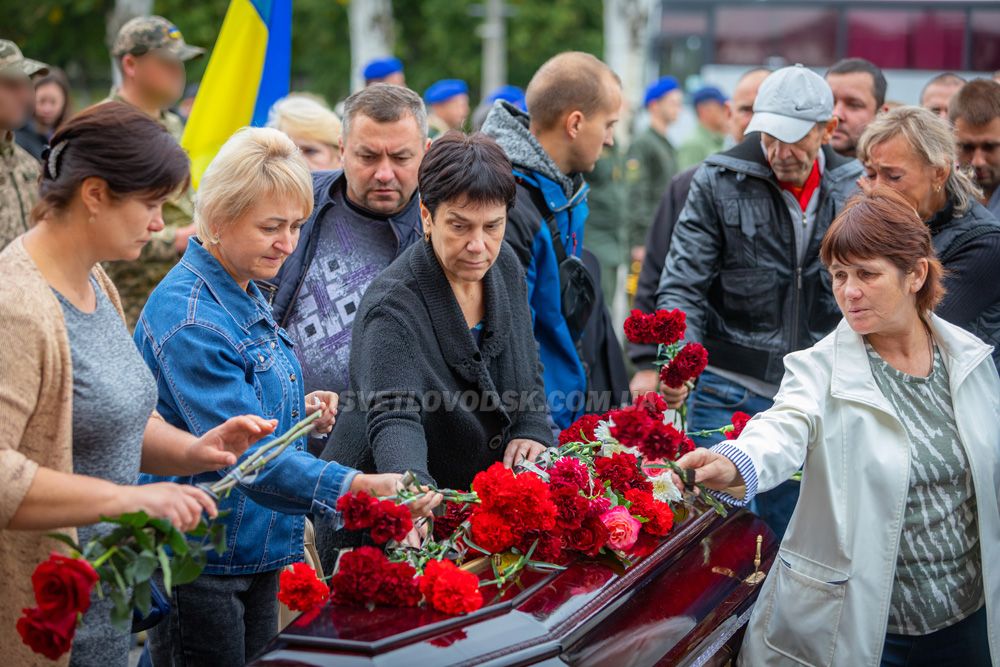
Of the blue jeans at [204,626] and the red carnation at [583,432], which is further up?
the red carnation at [583,432]

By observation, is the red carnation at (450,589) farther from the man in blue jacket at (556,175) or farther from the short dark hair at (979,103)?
the short dark hair at (979,103)

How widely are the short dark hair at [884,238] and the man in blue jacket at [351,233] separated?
58.0 inches

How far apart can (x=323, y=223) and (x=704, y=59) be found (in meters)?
15.3

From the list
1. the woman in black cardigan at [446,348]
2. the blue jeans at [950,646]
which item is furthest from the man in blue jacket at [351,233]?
the blue jeans at [950,646]

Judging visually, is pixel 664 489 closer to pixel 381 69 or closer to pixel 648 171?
pixel 381 69

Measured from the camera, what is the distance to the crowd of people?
2.36 metres

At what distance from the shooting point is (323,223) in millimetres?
3939

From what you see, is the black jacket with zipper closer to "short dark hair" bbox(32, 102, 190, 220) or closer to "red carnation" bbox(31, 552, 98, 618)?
"short dark hair" bbox(32, 102, 190, 220)

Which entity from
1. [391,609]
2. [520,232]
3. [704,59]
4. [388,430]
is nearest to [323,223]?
[520,232]

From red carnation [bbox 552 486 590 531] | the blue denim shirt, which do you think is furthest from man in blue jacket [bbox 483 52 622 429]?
red carnation [bbox 552 486 590 531]

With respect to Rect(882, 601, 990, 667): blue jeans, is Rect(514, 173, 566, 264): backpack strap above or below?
above

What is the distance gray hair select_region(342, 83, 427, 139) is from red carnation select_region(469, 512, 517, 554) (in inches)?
67.7

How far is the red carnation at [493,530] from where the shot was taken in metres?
2.69

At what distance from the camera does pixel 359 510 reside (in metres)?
2.49
